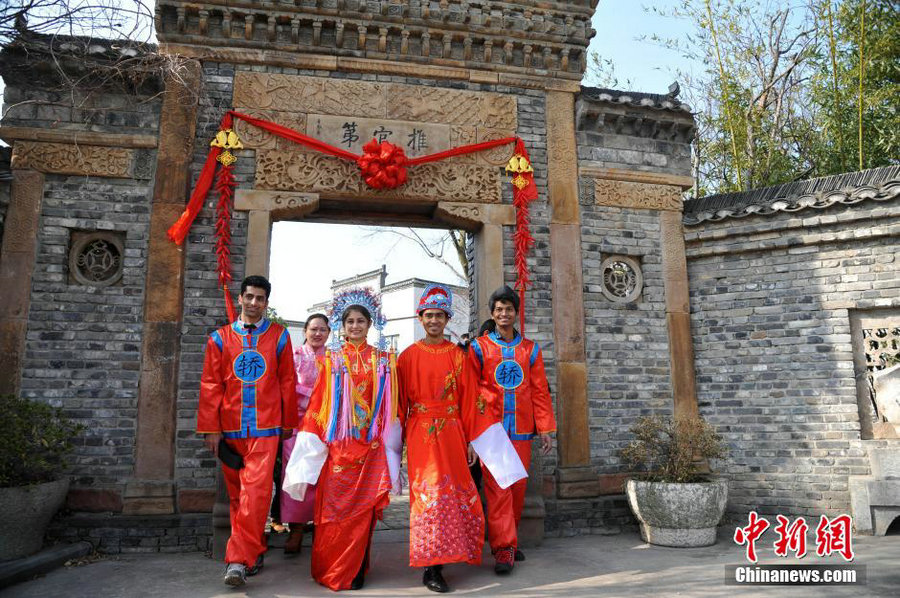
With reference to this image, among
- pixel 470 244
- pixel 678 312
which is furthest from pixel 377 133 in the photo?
pixel 678 312

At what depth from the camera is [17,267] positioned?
5082 millimetres

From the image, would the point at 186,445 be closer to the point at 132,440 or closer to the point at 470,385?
the point at 132,440

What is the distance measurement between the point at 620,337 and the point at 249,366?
348 cm

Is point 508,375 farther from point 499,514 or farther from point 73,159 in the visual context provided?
point 73,159

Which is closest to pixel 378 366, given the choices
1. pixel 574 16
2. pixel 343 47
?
pixel 343 47

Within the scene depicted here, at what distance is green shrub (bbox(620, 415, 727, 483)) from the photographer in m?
5.09

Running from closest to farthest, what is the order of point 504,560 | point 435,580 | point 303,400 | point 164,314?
point 435,580, point 504,560, point 303,400, point 164,314

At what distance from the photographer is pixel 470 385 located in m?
4.25

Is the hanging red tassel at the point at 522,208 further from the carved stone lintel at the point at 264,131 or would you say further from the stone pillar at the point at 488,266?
the carved stone lintel at the point at 264,131

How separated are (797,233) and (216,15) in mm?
5837

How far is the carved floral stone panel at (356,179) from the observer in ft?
18.2

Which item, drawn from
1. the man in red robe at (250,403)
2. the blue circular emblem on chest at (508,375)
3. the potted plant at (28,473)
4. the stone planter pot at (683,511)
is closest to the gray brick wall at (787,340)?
the stone planter pot at (683,511)

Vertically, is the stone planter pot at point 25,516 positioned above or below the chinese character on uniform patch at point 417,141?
below

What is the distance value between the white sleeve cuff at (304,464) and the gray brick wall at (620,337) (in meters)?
2.79
